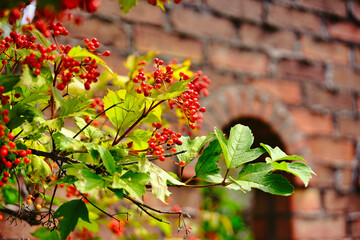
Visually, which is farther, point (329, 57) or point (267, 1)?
point (329, 57)

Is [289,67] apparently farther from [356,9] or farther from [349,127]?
[356,9]

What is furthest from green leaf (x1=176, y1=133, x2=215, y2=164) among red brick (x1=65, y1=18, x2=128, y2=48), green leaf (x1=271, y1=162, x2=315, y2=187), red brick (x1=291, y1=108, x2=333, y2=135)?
red brick (x1=291, y1=108, x2=333, y2=135)

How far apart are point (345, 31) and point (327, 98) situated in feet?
1.28

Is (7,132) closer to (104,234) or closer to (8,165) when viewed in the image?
(8,165)

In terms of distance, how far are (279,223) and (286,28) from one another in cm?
90

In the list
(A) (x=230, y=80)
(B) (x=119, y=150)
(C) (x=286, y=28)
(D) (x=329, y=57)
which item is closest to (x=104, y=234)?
(A) (x=230, y=80)

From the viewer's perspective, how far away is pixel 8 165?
53 cm

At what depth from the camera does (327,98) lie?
6.67 ft

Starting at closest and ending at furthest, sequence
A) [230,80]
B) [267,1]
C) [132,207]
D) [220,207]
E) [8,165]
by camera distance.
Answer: [8,165] < [132,207] < [230,80] < [267,1] < [220,207]

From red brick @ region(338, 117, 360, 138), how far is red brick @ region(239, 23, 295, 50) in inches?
17.6

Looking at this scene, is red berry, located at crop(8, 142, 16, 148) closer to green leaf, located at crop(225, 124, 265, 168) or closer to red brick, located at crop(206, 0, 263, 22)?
green leaf, located at crop(225, 124, 265, 168)

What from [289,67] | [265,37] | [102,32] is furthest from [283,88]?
[102,32]

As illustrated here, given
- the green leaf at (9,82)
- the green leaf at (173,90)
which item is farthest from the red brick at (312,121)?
the green leaf at (9,82)

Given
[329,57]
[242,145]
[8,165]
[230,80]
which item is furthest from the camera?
[329,57]
